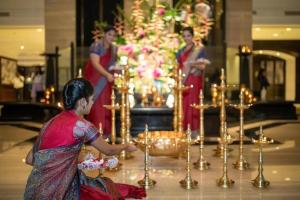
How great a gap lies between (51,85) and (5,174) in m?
6.90

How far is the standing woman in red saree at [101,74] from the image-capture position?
6375mm

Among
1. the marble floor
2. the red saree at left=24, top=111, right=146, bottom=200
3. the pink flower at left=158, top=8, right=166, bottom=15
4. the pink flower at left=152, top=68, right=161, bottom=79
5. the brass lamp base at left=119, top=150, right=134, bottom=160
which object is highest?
the pink flower at left=158, top=8, right=166, bottom=15

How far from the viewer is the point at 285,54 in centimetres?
2058

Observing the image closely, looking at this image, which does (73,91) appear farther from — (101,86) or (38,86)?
(38,86)

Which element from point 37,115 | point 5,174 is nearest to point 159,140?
point 5,174

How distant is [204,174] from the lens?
474 centimetres

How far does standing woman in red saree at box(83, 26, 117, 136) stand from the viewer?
20.9ft

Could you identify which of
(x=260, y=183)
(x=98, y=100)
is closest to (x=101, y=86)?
(x=98, y=100)

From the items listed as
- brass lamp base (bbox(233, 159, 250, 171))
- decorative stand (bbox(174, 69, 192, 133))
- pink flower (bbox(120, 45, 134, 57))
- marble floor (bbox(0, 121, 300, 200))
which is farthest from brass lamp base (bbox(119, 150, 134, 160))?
pink flower (bbox(120, 45, 134, 57))

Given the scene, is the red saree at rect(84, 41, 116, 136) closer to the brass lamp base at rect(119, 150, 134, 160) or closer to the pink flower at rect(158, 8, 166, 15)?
the brass lamp base at rect(119, 150, 134, 160)

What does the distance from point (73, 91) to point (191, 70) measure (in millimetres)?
4087

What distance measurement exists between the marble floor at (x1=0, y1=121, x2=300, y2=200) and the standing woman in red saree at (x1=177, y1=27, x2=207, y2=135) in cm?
49

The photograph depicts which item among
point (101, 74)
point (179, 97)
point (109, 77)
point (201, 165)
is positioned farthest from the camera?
point (101, 74)

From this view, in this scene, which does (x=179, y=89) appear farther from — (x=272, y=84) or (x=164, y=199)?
(x=272, y=84)
